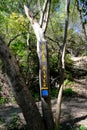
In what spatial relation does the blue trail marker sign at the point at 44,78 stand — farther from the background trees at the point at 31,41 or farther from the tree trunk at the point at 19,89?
the background trees at the point at 31,41

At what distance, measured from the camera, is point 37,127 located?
559cm

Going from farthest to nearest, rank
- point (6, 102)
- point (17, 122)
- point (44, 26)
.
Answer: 1. point (6, 102)
2. point (17, 122)
3. point (44, 26)

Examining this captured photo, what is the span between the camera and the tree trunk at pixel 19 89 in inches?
204

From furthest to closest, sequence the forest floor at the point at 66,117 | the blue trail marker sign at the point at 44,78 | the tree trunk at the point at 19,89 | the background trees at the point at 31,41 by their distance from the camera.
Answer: the background trees at the point at 31,41
the forest floor at the point at 66,117
the blue trail marker sign at the point at 44,78
the tree trunk at the point at 19,89

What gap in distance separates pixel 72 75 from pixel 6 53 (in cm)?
909

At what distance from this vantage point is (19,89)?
5293 mm

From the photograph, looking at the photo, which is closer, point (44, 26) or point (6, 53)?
point (6, 53)

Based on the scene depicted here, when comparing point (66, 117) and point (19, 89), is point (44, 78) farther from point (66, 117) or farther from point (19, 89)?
point (66, 117)

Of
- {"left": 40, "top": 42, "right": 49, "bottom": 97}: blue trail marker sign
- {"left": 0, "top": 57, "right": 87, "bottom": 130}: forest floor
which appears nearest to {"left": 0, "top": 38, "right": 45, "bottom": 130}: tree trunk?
{"left": 40, "top": 42, "right": 49, "bottom": 97}: blue trail marker sign

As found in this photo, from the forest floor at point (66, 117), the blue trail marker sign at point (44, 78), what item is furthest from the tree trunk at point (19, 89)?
the forest floor at point (66, 117)

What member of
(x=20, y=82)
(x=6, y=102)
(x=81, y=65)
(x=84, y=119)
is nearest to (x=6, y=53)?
(x=20, y=82)

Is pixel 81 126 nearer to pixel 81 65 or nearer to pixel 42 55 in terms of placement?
pixel 42 55

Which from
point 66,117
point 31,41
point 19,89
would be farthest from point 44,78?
point 31,41

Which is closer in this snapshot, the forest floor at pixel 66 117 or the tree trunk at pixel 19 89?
the tree trunk at pixel 19 89
